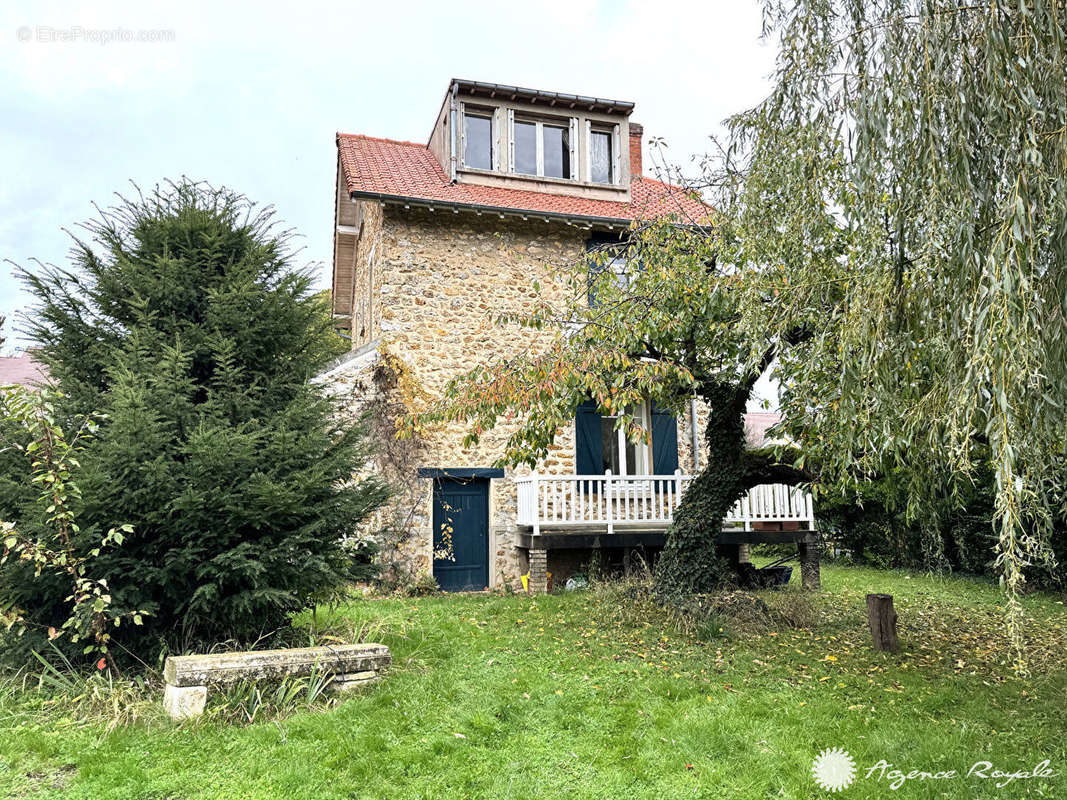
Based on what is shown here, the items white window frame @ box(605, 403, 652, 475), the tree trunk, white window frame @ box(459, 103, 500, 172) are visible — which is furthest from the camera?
white window frame @ box(459, 103, 500, 172)

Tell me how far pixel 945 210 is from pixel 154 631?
19.0 feet

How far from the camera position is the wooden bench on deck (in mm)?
4480

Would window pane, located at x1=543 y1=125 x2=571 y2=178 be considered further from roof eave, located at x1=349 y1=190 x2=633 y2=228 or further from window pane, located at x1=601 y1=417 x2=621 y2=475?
window pane, located at x1=601 y1=417 x2=621 y2=475

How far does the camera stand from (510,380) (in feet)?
22.2

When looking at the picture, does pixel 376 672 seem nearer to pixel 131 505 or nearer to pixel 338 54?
pixel 131 505

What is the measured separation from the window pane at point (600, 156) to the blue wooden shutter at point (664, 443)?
14.1 ft

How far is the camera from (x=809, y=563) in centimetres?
1120

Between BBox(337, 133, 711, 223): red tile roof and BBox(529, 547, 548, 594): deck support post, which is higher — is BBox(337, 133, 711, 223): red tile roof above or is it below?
above

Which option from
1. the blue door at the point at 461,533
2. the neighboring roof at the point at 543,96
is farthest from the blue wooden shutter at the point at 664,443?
the neighboring roof at the point at 543,96

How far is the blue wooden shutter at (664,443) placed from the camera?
38.8 feet

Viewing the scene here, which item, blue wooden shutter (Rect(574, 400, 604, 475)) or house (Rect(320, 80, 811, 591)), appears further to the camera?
blue wooden shutter (Rect(574, 400, 604, 475))

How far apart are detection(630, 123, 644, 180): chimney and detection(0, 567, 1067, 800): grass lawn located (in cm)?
975

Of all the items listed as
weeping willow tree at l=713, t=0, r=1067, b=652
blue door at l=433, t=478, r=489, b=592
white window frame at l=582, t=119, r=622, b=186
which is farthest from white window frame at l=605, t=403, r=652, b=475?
weeping willow tree at l=713, t=0, r=1067, b=652

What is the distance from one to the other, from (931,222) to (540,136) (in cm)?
980
